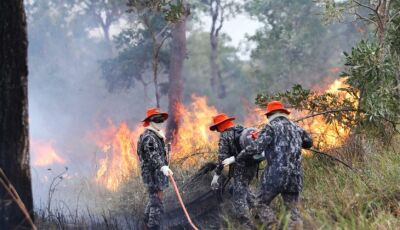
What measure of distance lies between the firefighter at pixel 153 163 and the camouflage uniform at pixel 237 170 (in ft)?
3.10

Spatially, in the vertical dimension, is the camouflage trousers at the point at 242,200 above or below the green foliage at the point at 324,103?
below

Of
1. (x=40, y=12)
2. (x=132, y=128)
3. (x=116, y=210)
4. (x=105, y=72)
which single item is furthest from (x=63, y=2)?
(x=116, y=210)

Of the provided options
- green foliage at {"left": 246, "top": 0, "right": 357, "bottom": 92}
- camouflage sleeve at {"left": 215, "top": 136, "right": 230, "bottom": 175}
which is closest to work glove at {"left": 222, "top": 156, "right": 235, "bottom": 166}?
camouflage sleeve at {"left": 215, "top": 136, "right": 230, "bottom": 175}

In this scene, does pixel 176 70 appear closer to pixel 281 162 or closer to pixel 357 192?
pixel 281 162

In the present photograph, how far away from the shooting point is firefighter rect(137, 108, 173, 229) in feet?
25.2

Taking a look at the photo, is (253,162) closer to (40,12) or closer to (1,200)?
(1,200)

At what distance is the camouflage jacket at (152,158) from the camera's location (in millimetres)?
7699

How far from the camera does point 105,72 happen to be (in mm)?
28531

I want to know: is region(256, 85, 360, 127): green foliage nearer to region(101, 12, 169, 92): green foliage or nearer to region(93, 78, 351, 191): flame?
region(93, 78, 351, 191): flame

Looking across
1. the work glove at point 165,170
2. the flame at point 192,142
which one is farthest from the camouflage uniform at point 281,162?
the flame at point 192,142

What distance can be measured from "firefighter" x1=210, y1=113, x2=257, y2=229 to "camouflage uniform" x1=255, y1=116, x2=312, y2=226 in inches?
39.9

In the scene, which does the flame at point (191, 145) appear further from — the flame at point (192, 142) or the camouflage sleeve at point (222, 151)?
the camouflage sleeve at point (222, 151)

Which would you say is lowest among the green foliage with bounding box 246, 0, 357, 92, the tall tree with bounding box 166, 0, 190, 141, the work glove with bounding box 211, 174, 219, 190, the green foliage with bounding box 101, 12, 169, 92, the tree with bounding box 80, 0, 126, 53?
the work glove with bounding box 211, 174, 219, 190

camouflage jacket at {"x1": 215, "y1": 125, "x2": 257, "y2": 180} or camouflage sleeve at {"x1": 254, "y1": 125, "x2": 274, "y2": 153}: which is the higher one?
camouflage jacket at {"x1": 215, "y1": 125, "x2": 257, "y2": 180}
